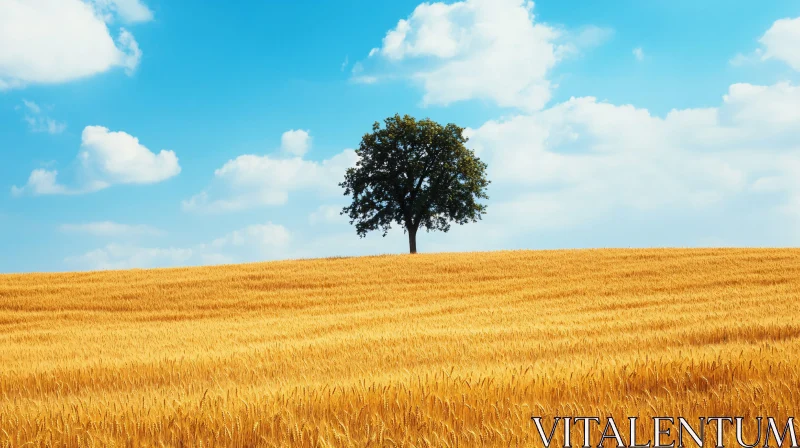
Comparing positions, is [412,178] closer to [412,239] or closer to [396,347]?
[412,239]

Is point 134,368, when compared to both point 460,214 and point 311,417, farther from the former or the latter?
point 460,214

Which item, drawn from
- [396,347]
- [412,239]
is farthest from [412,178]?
[396,347]

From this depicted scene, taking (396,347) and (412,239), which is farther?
(412,239)

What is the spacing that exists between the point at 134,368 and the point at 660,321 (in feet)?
40.3

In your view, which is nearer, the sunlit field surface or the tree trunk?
the sunlit field surface

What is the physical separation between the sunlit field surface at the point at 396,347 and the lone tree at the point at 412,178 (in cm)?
911

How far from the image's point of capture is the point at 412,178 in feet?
147

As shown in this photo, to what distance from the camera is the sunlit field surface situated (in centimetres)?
418

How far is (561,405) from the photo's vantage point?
4438 mm

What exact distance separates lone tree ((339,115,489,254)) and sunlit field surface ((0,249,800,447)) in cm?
911

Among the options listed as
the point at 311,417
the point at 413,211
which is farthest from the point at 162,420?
the point at 413,211

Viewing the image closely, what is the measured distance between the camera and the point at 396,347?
1129 cm

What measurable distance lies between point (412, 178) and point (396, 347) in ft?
112

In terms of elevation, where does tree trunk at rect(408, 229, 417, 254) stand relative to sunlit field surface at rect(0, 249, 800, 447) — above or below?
above
